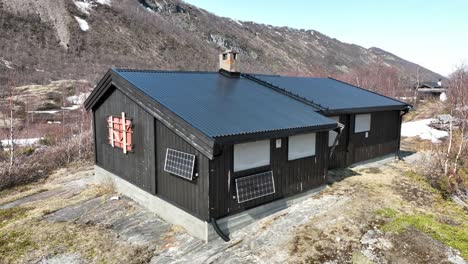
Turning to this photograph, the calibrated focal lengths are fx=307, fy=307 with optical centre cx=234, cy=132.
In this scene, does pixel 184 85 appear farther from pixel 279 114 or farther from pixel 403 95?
pixel 403 95

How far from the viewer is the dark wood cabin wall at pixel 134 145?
922cm

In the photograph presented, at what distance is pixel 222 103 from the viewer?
30.9ft

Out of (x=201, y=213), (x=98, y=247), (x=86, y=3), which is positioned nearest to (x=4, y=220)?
(x=98, y=247)

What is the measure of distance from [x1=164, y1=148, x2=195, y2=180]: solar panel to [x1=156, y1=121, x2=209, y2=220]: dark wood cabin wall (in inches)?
4.4

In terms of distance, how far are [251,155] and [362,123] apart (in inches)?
307

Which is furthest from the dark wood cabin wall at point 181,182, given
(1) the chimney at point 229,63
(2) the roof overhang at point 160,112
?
(1) the chimney at point 229,63

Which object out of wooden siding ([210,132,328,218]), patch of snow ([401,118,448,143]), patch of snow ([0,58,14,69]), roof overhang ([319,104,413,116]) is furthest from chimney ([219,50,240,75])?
patch of snow ([0,58,14,69])

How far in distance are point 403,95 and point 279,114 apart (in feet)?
173

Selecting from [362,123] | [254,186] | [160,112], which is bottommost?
[254,186]

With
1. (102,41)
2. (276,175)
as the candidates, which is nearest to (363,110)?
(276,175)

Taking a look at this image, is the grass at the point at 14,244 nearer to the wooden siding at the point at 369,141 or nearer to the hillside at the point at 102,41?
the wooden siding at the point at 369,141

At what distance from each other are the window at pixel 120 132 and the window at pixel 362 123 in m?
9.50

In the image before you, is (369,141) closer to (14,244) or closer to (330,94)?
(330,94)

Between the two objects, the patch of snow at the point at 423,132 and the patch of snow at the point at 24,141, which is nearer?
the patch of snow at the point at 24,141
